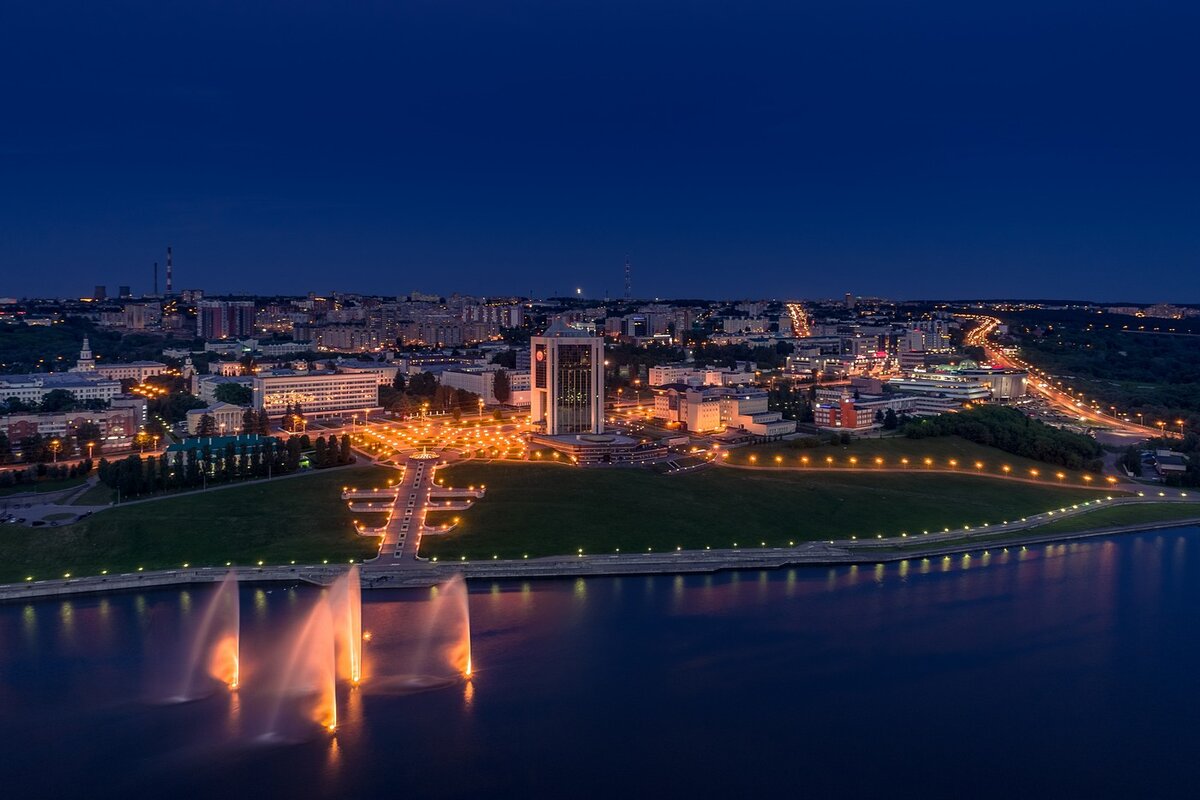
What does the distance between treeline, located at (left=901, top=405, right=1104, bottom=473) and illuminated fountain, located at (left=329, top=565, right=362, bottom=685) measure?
19.9 meters

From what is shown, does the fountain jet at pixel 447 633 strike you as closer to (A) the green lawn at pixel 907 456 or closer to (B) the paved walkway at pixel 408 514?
(B) the paved walkway at pixel 408 514

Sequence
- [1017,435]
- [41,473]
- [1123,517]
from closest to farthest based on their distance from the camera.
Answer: [1123,517], [41,473], [1017,435]

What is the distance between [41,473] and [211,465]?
4.48 metres

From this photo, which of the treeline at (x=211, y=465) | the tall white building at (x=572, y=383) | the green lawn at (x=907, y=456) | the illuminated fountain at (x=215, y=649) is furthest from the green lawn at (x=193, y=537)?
the green lawn at (x=907, y=456)

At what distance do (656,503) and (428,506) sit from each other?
5.23 meters

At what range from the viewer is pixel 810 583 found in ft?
58.9

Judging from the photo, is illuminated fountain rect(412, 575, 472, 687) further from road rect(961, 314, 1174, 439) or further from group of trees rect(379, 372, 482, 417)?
road rect(961, 314, 1174, 439)

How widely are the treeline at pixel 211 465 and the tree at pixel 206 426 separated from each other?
5.83 meters

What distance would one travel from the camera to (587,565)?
724 inches

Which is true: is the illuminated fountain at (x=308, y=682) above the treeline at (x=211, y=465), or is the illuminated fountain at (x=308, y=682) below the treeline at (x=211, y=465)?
below

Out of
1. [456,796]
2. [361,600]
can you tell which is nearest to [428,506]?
[361,600]

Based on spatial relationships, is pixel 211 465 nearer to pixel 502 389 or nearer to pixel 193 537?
pixel 193 537

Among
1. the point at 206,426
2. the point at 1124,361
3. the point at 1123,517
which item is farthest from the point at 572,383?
the point at 1124,361

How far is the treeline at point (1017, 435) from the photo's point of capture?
28828 mm
